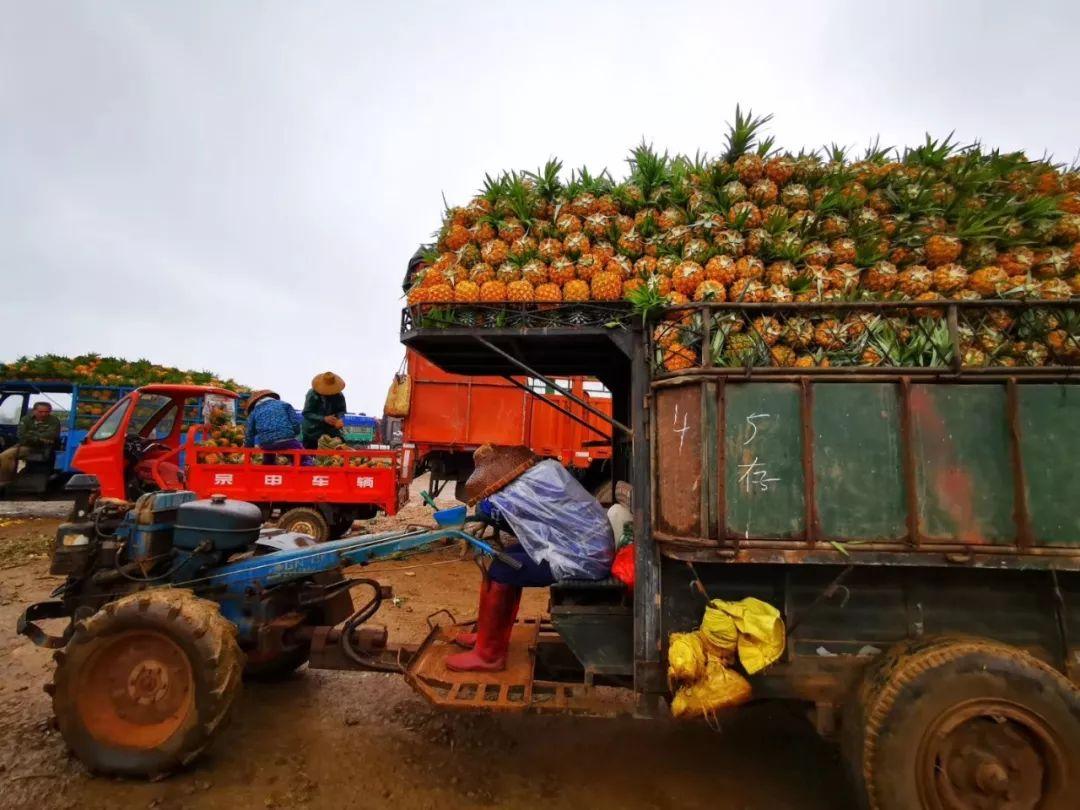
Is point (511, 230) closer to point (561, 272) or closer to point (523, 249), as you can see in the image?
point (523, 249)

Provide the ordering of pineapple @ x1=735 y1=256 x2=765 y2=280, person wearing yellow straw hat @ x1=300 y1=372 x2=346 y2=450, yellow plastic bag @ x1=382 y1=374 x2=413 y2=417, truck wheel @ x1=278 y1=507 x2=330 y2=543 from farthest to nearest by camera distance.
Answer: yellow plastic bag @ x1=382 y1=374 x2=413 y2=417 → person wearing yellow straw hat @ x1=300 y1=372 x2=346 y2=450 → truck wheel @ x1=278 y1=507 x2=330 y2=543 → pineapple @ x1=735 y1=256 x2=765 y2=280

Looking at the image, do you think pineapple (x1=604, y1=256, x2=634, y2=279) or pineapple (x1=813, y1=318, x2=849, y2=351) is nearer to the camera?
pineapple (x1=813, y1=318, x2=849, y2=351)

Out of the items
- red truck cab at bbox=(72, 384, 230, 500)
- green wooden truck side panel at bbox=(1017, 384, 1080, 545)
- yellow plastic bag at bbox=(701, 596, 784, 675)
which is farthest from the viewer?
red truck cab at bbox=(72, 384, 230, 500)

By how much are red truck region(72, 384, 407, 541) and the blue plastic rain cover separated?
15.6 ft

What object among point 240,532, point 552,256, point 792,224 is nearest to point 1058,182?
point 792,224

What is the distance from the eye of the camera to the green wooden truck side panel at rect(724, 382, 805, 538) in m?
2.69

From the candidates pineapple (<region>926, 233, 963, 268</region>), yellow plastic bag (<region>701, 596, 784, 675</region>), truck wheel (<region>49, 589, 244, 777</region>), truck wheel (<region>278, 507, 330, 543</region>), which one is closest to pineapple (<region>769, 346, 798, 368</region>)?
pineapple (<region>926, 233, 963, 268</region>)

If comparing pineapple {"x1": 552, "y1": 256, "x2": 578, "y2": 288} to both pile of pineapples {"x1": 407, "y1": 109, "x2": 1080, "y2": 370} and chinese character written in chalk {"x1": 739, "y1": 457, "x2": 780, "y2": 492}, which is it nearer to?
pile of pineapples {"x1": 407, "y1": 109, "x2": 1080, "y2": 370}

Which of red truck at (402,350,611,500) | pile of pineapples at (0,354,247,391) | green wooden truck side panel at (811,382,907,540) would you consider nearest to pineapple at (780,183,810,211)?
green wooden truck side panel at (811,382,907,540)

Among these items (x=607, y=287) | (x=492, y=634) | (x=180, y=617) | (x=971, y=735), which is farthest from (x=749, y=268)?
(x=180, y=617)

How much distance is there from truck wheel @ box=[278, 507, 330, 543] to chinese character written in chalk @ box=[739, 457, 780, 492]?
21.3 feet

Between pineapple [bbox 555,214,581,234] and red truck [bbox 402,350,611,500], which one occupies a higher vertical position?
pineapple [bbox 555,214,581,234]

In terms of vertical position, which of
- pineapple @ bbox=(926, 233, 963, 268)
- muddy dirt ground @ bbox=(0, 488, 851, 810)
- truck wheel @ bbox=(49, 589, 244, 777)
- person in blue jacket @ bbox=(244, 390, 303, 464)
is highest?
pineapple @ bbox=(926, 233, 963, 268)

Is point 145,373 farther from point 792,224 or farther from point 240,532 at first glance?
point 792,224
